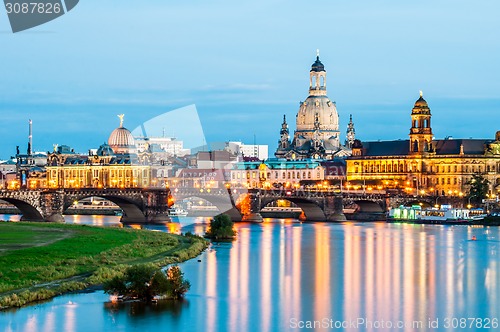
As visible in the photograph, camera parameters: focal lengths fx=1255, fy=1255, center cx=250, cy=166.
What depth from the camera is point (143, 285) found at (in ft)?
169

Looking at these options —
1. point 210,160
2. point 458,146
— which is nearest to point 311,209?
point 458,146

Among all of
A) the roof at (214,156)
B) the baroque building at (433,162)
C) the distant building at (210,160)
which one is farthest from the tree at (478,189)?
the roof at (214,156)

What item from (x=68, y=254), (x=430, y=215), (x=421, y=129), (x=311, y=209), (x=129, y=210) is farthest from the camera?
(x=421, y=129)

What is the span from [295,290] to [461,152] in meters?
114

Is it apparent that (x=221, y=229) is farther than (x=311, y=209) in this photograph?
No

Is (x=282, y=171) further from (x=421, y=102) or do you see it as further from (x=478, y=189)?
(x=478, y=189)

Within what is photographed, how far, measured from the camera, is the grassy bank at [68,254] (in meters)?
52.8

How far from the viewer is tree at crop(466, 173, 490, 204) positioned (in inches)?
5812

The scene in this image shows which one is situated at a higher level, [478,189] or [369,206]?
[478,189]

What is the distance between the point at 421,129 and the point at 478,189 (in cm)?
2373

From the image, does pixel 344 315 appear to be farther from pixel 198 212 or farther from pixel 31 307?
pixel 198 212

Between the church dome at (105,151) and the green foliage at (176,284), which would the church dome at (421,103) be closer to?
the church dome at (105,151)

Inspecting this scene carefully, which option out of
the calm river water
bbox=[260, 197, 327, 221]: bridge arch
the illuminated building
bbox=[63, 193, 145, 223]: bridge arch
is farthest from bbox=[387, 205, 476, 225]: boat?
the illuminated building

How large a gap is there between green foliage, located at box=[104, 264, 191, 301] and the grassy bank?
7.86 ft
